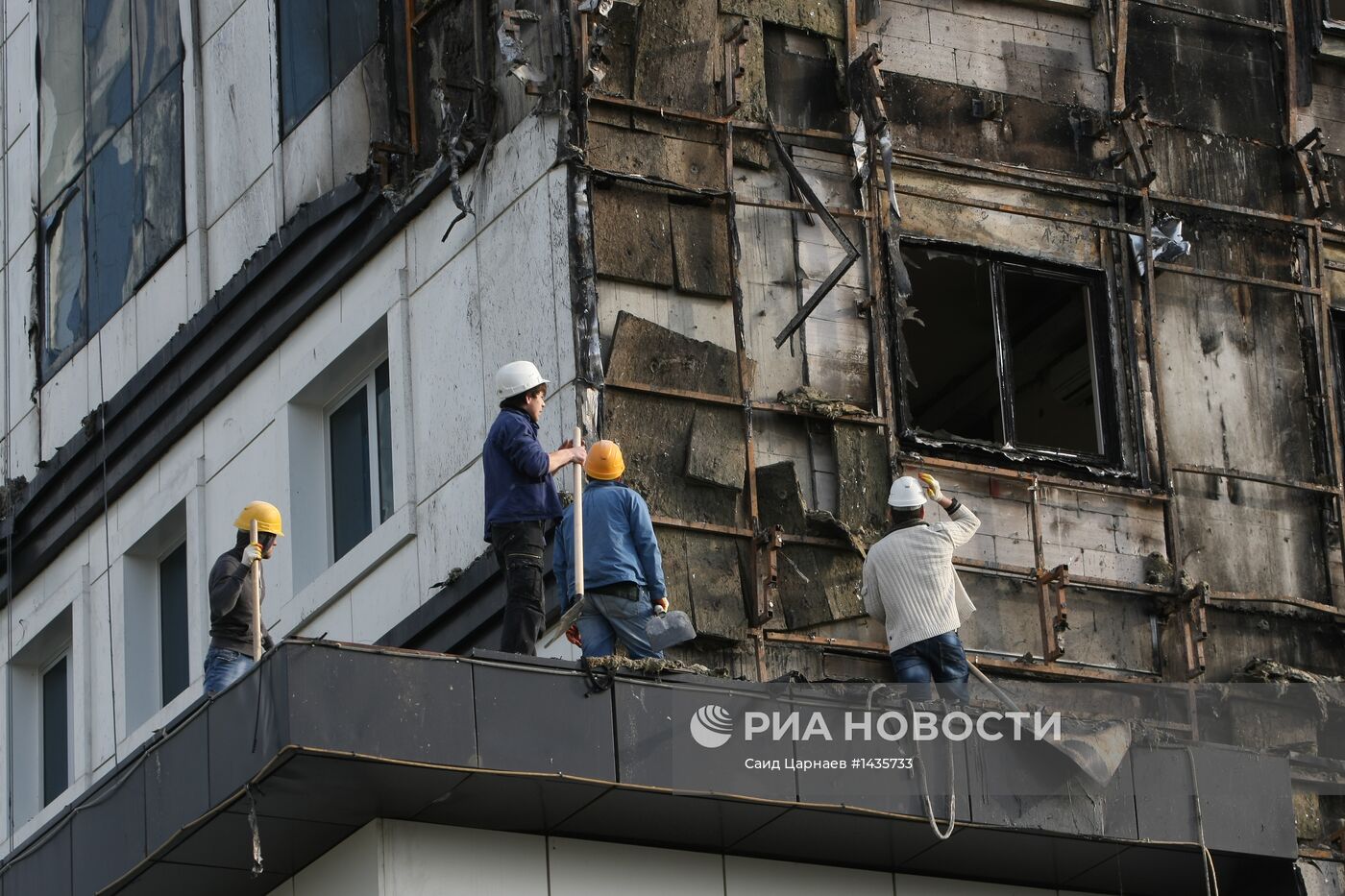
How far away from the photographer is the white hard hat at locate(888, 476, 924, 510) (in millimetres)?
22000

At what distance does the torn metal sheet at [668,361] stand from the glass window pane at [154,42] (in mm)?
7961

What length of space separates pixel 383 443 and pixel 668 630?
17.7ft

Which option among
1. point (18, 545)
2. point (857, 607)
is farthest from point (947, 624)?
point (18, 545)

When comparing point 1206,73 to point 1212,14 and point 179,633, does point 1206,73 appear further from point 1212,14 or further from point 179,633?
point 179,633

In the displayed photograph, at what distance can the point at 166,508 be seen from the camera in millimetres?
27906

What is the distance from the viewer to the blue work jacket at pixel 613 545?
20.8 m

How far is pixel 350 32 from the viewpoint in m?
26.0

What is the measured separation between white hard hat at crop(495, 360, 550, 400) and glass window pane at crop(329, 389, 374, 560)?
429cm

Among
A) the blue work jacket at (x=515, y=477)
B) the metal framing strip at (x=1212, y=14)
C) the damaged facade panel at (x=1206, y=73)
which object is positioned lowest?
the blue work jacket at (x=515, y=477)

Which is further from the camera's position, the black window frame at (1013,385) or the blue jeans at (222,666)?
the black window frame at (1013,385)

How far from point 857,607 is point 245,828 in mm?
5024

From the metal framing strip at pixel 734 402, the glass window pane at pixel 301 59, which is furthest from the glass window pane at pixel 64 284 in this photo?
the metal framing strip at pixel 734 402

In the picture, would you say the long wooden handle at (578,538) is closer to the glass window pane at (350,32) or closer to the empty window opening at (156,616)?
the glass window pane at (350,32)

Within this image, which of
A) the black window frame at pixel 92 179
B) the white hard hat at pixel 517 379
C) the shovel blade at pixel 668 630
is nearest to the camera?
the shovel blade at pixel 668 630
